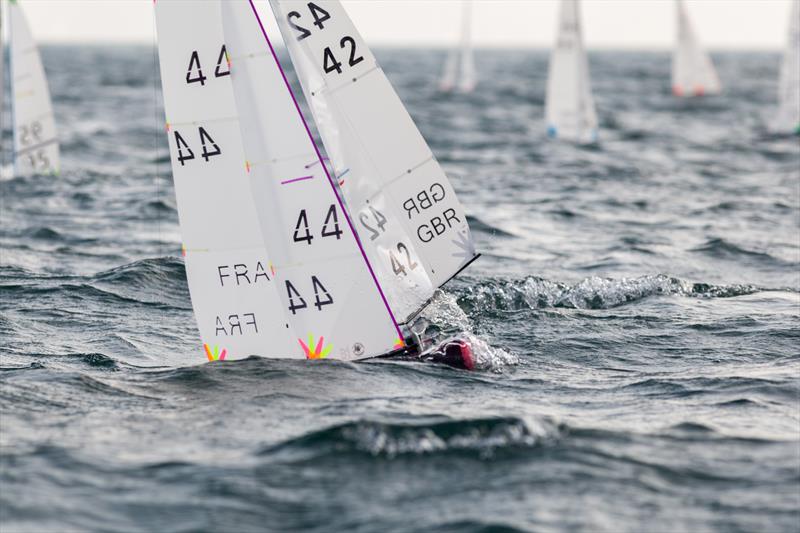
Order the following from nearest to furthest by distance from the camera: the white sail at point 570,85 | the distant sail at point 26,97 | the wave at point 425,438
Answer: the wave at point 425,438
the distant sail at point 26,97
the white sail at point 570,85

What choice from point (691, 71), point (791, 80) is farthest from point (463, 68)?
point (791, 80)

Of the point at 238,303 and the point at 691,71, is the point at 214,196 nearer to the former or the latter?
the point at 238,303

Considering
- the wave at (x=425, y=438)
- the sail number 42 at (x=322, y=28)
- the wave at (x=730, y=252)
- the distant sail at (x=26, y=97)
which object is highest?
the sail number 42 at (x=322, y=28)

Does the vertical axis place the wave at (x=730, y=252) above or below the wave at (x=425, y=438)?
below

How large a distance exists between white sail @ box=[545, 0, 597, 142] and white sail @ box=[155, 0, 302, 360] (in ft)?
73.7

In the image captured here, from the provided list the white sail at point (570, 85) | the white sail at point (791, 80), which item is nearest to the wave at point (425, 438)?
the white sail at point (791, 80)

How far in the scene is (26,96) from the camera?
2419cm

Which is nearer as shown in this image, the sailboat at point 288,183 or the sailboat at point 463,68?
the sailboat at point 288,183

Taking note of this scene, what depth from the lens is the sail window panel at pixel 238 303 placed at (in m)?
10.6

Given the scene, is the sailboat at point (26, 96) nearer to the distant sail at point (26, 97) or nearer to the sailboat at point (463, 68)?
the distant sail at point (26, 97)

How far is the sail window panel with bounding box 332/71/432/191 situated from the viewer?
11.2 m

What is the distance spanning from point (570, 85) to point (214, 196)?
23.3m

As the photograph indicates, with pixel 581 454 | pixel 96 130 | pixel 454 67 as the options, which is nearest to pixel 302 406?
pixel 581 454

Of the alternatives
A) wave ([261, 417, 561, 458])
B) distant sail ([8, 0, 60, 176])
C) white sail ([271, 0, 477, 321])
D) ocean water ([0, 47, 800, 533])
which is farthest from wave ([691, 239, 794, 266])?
distant sail ([8, 0, 60, 176])
